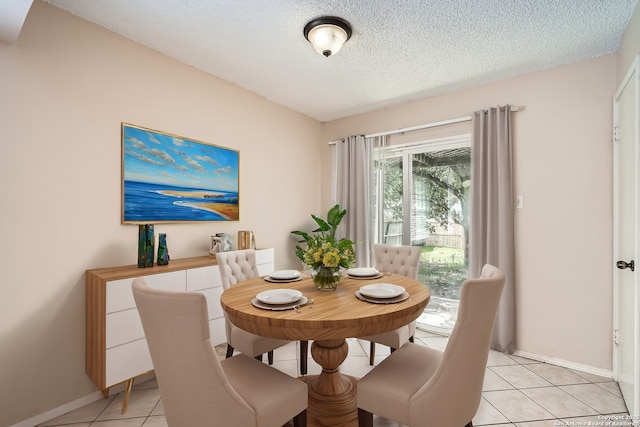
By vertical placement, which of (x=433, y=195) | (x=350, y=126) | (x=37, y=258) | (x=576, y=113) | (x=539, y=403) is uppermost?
(x=350, y=126)

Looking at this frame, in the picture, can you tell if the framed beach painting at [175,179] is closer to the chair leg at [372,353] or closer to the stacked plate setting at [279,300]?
the stacked plate setting at [279,300]

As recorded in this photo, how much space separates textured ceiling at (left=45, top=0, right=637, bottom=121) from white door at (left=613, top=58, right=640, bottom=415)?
1.79 feet

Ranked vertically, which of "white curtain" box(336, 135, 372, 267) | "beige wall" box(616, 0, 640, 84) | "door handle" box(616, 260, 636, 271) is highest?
"beige wall" box(616, 0, 640, 84)

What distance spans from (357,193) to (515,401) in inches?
102

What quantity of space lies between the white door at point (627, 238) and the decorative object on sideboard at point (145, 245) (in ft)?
10.5

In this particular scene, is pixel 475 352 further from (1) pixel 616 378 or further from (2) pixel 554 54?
(2) pixel 554 54

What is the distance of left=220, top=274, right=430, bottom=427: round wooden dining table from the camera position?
1352 millimetres

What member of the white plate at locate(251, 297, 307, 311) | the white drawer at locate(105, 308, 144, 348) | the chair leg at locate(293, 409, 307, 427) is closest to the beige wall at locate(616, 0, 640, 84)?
the white plate at locate(251, 297, 307, 311)

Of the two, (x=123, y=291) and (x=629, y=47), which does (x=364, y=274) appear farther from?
(x=629, y=47)

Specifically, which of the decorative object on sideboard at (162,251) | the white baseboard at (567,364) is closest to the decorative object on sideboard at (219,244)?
the decorative object on sideboard at (162,251)

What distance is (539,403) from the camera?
2.11 meters

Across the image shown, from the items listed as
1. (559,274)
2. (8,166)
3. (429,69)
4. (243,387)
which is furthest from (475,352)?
(8,166)

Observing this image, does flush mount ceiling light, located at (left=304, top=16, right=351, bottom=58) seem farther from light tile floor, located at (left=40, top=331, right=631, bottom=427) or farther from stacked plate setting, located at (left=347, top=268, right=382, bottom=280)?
light tile floor, located at (left=40, top=331, right=631, bottom=427)

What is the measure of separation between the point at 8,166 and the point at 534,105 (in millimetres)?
4096
